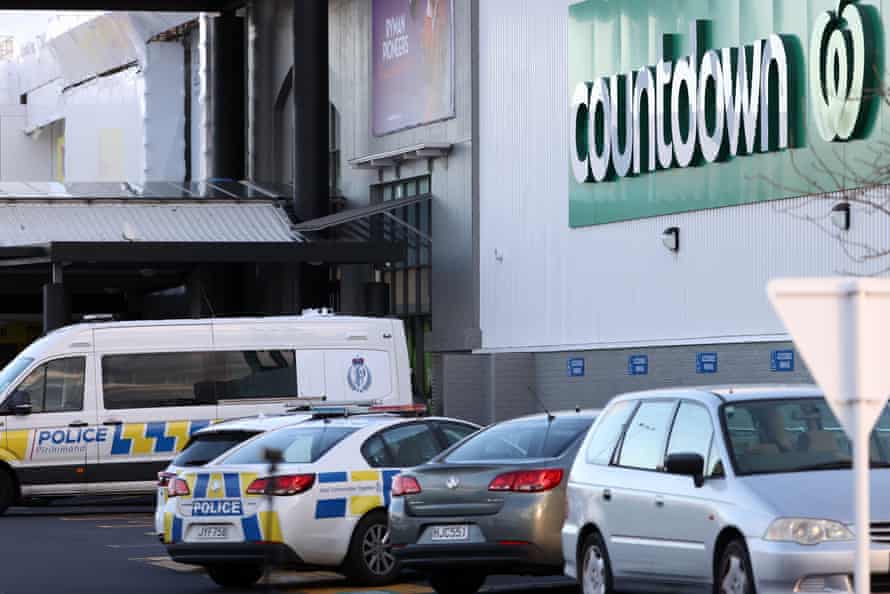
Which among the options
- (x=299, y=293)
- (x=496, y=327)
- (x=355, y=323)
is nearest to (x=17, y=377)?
(x=355, y=323)

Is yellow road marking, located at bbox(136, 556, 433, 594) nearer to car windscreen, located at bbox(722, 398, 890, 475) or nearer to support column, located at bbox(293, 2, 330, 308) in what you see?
car windscreen, located at bbox(722, 398, 890, 475)

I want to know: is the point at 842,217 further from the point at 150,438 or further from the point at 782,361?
the point at 150,438

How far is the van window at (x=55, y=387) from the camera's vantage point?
1142 inches

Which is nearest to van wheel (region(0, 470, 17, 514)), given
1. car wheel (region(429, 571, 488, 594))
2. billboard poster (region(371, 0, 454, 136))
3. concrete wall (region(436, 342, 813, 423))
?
concrete wall (region(436, 342, 813, 423))

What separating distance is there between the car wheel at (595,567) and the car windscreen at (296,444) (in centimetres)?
395

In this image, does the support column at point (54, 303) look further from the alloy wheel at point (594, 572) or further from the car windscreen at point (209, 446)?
the alloy wheel at point (594, 572)

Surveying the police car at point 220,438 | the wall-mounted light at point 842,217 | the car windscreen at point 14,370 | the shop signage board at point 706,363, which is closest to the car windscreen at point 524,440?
the police car at point 220,438

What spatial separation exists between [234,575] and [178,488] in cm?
101

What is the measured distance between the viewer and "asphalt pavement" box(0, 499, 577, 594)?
1809 cm

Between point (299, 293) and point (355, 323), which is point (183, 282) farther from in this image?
point (355, 323)

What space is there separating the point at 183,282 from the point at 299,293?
7.46 m

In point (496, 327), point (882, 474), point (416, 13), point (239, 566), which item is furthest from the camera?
point (416, 13)

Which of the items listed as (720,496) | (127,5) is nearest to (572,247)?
(127,5)

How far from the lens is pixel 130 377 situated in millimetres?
29359
